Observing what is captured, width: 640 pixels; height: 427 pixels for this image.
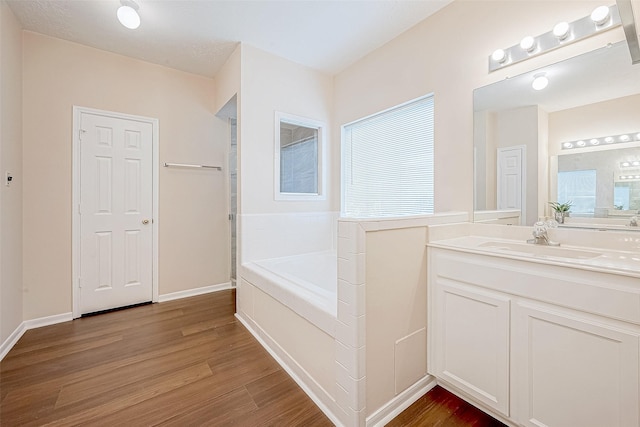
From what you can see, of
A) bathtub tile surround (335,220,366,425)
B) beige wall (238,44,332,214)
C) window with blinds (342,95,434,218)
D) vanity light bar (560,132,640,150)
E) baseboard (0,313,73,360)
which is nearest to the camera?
bathtub tile surround (335,220,366,425)

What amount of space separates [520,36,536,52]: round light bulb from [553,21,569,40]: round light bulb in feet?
0.34

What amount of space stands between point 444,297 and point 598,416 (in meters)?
0.69

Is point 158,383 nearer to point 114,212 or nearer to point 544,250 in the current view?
point 114,212

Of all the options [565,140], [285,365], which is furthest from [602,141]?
[285,365]

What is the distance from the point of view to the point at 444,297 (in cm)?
152

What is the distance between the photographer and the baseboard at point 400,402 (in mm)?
1326

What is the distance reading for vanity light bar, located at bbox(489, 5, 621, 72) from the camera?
1359 mm

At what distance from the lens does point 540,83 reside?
5.34ft

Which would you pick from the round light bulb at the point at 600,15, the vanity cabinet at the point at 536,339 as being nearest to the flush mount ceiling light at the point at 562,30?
the round light bulb at the point at 600,15

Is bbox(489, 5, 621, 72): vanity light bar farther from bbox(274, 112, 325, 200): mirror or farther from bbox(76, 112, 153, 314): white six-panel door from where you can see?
bbox(76, 112, 153, 314): white six-panel door

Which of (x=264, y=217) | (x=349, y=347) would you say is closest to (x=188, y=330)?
(x=264, y=217)

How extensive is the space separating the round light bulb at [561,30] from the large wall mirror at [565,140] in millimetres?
140

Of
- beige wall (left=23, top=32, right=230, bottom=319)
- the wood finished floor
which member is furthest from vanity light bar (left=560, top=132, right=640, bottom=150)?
beige wall (left=23, top=32, right=230, bottom=319)

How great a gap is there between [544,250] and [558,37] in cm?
121
